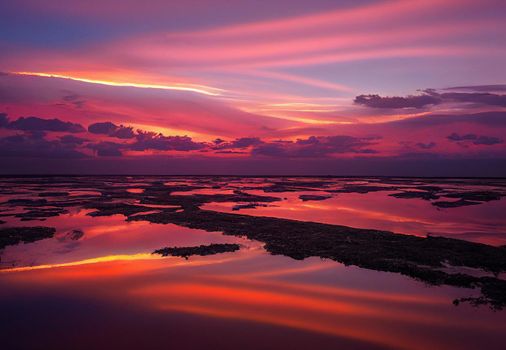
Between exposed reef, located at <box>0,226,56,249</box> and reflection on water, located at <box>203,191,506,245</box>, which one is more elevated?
reflection on water, located at <box>203,191,506,245</box>

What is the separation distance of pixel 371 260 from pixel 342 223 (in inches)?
549

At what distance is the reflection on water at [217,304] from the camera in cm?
1162

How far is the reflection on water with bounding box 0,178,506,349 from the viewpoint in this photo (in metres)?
11.6

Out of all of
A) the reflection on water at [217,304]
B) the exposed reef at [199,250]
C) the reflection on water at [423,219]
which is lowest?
the reflection on water at [217,304]

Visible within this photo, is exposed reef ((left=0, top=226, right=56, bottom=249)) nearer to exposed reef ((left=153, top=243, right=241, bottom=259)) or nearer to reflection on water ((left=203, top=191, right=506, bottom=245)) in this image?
exposed reef ((left=153, top=243, right=241, bottom=259))

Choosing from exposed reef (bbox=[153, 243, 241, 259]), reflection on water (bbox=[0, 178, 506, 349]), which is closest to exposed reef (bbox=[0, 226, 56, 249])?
reflection on water (bbox=[0, 178, 506, 349])

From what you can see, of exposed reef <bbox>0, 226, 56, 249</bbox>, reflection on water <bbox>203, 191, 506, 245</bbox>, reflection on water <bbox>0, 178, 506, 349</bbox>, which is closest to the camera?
reflection on water <bbox>0, 178, 506, 349</bbox>

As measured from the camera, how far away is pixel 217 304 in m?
14.5

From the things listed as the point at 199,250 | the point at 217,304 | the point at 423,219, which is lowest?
the point at 217,304

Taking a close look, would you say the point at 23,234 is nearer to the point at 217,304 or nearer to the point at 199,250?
the point at 199,250

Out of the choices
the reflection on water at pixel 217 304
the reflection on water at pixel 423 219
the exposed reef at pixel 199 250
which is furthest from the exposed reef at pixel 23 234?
the reflection on water at pixel 423 219

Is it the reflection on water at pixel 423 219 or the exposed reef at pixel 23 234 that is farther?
the reflection on water at pixel 423 219

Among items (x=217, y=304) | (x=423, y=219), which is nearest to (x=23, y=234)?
(x=217, y=304)

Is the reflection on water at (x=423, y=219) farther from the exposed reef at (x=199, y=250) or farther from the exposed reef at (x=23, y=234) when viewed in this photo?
the exposed reef at (x=23, y=234)
